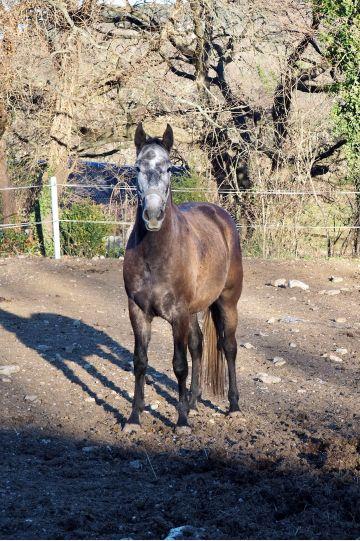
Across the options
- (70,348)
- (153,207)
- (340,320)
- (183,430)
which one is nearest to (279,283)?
(340,320)

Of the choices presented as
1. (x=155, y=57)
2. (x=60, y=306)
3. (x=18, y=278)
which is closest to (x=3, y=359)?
(x=60, y=306)

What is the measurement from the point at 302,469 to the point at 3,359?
361 centimetres

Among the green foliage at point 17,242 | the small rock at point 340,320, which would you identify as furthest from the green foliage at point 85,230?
the small rock at point 340,320

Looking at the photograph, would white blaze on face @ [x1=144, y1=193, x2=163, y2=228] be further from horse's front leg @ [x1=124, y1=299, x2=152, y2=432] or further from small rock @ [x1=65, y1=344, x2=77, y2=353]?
small rock @ [x1=65, y1=344, x2=77, y2=353]

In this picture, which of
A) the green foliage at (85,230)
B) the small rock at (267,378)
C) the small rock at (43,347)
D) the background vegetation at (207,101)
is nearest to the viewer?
the small rock at (267,378)

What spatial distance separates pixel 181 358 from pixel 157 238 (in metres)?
0.89

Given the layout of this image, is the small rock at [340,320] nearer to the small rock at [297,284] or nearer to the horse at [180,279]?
the small rock at [297,284]

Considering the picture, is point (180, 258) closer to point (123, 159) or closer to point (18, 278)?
point (18, 278)

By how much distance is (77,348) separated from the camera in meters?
7.58

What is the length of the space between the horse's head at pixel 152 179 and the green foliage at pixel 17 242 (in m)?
9.99

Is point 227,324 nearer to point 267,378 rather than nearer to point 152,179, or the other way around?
point 267,378

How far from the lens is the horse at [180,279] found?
4891mm

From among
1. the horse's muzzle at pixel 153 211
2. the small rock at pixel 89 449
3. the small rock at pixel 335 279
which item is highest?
the horse's muzzle at pixel 153 211

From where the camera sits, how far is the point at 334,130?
15.1 meters
